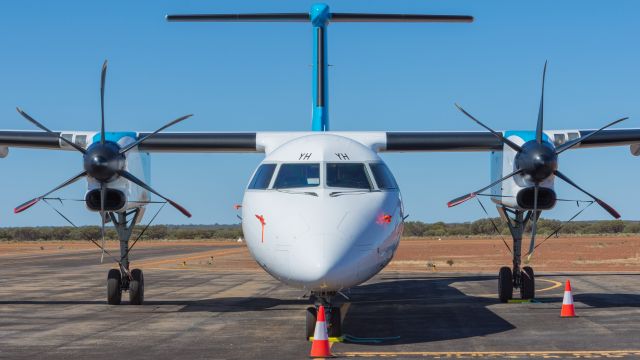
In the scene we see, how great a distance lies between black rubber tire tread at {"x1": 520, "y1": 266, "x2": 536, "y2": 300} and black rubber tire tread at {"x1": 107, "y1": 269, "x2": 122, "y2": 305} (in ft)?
29.2

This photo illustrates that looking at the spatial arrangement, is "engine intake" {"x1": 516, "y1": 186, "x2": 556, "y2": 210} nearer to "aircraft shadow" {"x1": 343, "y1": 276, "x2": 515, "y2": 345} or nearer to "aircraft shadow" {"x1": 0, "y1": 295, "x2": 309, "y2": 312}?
"aircraft shadow" {"x1": 343, "y1": 276, "x2": 515, "y2": 345}

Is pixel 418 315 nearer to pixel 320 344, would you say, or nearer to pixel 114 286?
pixel 320 344

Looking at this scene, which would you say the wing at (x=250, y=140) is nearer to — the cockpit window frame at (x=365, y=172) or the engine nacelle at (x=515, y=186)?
the engine nacelle at (x=515, y=186)

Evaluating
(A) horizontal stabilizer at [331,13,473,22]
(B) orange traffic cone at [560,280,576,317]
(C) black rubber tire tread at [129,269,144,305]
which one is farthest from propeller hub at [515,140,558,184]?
(C) black rubber tire tread at [129,269,144,305]

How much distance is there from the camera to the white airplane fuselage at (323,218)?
32.4 feet

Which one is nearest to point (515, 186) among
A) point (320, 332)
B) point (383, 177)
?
point (383, 177)

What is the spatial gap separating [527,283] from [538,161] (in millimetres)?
3455

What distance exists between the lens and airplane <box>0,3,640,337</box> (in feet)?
33.4

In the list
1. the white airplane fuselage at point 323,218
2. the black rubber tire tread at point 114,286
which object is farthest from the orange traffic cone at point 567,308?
the black rubber tire tread at point 114,286

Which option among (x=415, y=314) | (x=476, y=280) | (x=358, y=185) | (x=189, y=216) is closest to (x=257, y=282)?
(x=476, y=280)

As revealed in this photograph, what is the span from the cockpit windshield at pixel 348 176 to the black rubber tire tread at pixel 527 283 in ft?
22.8

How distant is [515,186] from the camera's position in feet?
52.7

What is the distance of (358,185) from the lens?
11.3 m

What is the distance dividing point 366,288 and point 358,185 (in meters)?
10.7
